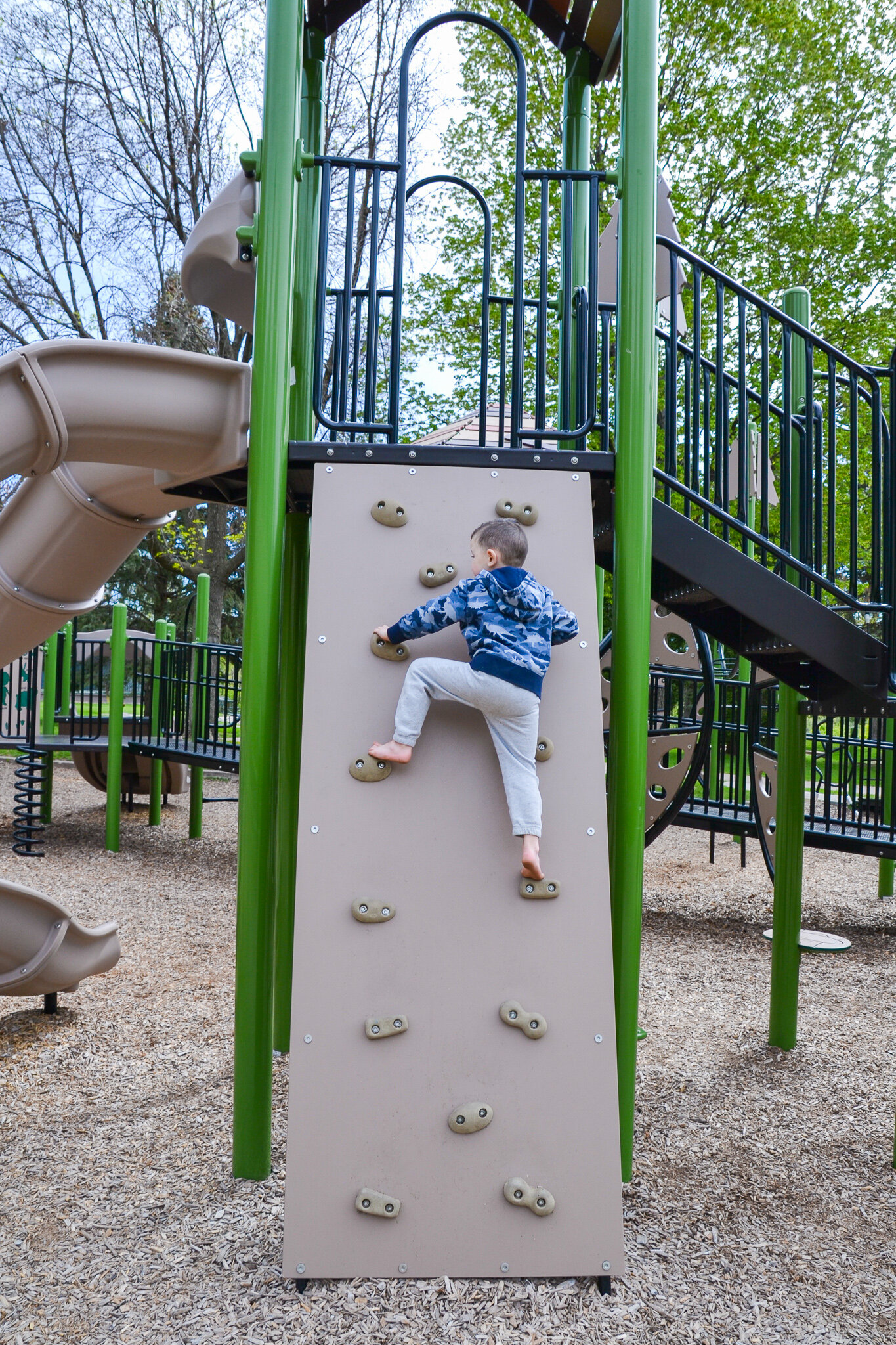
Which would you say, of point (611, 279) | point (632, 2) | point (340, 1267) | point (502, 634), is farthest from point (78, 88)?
point (340, 1267)

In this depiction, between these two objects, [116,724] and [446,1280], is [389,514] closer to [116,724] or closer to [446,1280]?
[446,1280]

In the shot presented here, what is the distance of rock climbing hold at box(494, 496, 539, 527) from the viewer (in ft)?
10.1

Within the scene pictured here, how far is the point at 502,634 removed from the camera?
2.81m

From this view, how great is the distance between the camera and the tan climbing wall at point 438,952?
8.23ft

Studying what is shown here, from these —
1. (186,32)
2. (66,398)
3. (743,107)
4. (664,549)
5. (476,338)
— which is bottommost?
(664,549)

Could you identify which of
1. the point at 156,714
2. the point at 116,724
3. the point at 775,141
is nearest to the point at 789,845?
the point at 116,724

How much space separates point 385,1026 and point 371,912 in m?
0.32

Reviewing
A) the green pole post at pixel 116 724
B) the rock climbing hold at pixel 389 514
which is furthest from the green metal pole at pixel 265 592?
the green pole post at pixel 116 724

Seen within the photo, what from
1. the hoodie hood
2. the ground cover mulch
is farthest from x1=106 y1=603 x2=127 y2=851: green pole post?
the hoodie hood

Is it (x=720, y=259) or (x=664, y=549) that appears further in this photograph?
(x=720, y=259)

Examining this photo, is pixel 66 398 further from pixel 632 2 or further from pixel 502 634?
pixel 632 2

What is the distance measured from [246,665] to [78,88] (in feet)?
55.4

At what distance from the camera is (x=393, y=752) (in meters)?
2.79

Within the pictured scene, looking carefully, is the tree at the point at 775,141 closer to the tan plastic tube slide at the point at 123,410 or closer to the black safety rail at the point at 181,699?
the black safety rail at the point at 181,699
